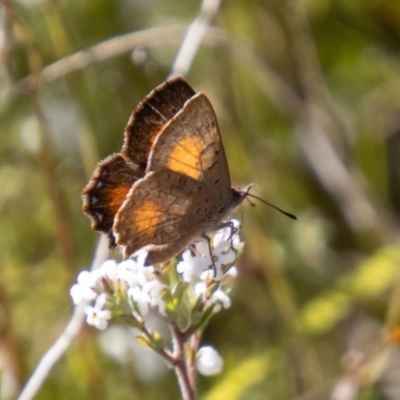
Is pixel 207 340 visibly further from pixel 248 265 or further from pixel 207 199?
pixel 207 199

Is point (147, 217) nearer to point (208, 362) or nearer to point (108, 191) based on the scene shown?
point (108, 191)

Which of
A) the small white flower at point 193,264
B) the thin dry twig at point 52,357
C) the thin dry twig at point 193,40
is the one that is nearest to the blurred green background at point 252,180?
the thin dry twig at point 193,40

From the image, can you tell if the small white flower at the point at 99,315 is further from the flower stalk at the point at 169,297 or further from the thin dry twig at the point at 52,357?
the thin dry twig at the point at 52,357

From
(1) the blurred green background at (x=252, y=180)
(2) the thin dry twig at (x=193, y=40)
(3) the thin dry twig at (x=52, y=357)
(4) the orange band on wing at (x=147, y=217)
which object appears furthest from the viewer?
(1) the blurred green background at (x=252, y=180)

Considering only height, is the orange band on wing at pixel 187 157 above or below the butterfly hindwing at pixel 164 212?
above

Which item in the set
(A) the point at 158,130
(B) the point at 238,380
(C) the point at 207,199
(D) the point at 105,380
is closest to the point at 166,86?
(A) the point at 158,130

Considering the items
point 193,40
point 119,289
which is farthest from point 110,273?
point 193,40

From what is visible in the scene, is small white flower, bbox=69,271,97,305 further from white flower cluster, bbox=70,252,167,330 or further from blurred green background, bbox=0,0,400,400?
blurred green background, bbox=0,0,400,400

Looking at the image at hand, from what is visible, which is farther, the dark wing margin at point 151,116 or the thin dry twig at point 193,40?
the thin dry twig at point 193,40
